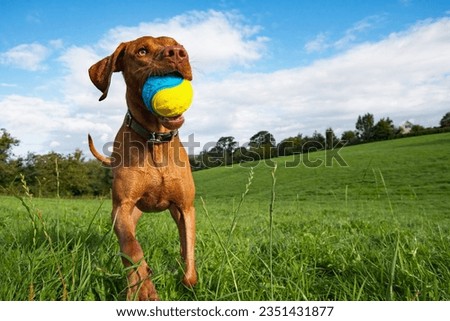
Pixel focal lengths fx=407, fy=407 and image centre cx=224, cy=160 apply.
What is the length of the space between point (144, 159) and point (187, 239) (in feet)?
2.58

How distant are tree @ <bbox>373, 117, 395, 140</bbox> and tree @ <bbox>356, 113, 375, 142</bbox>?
1.03 meters

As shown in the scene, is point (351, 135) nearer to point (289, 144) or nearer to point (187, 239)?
point (289, 144)

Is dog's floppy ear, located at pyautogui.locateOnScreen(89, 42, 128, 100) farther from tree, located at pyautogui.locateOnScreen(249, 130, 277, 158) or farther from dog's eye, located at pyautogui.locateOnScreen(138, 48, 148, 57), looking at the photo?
tree, located at pyautogui.locateOnScreen(249, 130, 277, 158)

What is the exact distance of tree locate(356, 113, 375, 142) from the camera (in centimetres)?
7399

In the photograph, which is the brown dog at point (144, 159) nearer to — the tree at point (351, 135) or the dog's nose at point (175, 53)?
the dog's nose at point (175, 53)

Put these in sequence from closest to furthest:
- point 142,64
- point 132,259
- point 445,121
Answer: point 132,259
point 142,64
point 445,121

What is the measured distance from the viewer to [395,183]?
102 feet

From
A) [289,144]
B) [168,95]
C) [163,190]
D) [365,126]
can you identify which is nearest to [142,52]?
[168,95]

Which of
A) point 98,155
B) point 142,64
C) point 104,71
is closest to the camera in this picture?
point 142,64

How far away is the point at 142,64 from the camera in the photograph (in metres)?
3.45

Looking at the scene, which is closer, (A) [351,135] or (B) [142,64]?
(B) [142,64]

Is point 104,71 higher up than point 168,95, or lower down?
higher up

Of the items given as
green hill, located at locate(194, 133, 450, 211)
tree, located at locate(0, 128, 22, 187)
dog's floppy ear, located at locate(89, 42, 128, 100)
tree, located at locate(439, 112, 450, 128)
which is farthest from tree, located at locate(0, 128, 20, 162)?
tree, located at locate(439, 112, 450, 128)
